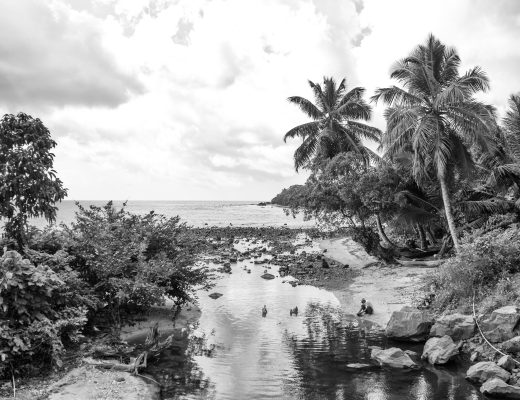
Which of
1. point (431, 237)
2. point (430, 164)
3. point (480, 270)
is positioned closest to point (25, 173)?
point (480, 270)

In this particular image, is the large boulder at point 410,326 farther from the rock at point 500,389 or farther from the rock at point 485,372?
the rock at point 500,389

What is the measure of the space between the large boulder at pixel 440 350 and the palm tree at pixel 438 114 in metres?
10.7

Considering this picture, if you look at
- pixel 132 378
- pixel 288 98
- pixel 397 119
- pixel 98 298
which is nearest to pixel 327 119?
pixel 288 98

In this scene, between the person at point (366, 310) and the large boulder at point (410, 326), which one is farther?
the person at point (366, 310)

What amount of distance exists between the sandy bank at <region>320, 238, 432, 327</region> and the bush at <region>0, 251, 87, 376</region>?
12.9 meters

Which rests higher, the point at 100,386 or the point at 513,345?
the point at 513,345

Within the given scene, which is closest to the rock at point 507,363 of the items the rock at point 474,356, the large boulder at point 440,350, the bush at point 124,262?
the rock at point 474,356

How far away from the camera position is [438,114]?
84.1 ft

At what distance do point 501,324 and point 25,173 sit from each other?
1580 cm

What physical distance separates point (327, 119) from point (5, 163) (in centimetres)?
2837

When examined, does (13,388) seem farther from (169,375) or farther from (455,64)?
(455,64)

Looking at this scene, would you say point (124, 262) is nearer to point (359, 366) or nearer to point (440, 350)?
point (359, 366)

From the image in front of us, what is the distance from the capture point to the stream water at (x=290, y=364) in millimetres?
12016

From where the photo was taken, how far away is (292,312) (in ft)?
68.2
